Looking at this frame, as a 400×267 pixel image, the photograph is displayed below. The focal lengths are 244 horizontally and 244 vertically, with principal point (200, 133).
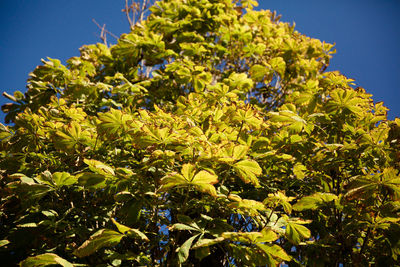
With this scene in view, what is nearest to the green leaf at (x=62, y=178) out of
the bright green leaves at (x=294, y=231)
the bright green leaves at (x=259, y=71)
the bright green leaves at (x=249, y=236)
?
the bright green leaves at (x=249, y=236)

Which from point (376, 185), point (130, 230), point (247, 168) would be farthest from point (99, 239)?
point (376, 185)

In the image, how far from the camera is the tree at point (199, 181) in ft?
4.29

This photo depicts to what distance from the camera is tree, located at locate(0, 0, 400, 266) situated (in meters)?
1.31

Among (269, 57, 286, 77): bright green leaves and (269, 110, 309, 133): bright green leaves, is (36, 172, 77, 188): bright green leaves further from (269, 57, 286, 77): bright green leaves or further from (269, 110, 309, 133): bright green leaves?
(269, 57, 286, 77): bright green leaves

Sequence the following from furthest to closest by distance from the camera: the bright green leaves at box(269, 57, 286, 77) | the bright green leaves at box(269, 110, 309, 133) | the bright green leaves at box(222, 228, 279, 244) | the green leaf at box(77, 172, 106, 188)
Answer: the bright green leaves at box(269, 57, 286, 77), the bright green leaves at box(269, 110, 309, 133), the green leaf at box(77, 172, 106, 188), the bright green leaves at box(222, 228, 279, 244)

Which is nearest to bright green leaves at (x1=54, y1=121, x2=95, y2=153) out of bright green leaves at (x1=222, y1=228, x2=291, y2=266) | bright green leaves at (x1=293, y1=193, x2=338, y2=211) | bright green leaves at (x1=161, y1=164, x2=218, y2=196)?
bright green leaves at (x1=161, y1=164, x2=218, y2=196)

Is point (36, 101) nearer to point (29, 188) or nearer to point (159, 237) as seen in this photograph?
point (29, 188)

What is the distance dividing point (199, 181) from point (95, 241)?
590 millimetres

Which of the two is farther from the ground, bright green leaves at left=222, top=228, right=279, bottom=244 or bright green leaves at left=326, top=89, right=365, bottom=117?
bright green leaves at left=326, top=89, right=365, bottom=117

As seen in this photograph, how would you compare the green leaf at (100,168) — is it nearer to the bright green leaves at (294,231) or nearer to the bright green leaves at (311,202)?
the bright green leaves at (294,231)

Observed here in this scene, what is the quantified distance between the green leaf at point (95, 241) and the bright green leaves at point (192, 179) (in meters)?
0.35

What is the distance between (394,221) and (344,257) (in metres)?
0.68

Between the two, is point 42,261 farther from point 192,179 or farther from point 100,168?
point 192,179

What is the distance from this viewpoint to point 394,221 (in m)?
1.36
